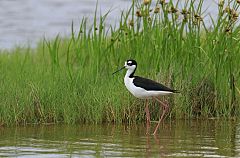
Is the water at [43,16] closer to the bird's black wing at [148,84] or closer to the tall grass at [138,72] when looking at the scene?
the tall grass at [138,72]

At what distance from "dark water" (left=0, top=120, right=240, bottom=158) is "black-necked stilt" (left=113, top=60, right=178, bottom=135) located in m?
0.34

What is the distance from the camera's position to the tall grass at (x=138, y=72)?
9406mm

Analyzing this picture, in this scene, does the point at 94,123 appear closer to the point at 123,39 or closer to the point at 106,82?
the point at 106,82

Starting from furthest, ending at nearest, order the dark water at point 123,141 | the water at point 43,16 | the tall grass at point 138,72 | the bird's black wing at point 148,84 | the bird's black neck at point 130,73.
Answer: the water at point 43,16 → the bird's black neck at point 130,73 → the tall grass at point 138,72 → the bird's black wing at point 148,84 → the dark water at point 123,141

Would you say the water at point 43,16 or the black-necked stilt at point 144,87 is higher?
the water at point 43,16

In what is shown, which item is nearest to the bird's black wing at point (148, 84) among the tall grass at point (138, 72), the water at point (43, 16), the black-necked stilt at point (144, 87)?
the black-necked stilt at point (144, 87)

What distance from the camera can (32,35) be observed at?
53.9ft

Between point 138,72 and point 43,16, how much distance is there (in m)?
8.96

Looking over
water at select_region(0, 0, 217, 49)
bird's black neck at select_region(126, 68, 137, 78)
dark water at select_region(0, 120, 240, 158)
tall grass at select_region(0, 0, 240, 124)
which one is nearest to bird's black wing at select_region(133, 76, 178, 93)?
bird's black neck at select_region(126, 68, 137, 78)

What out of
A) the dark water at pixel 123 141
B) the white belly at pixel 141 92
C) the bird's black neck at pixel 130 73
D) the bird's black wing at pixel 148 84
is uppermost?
the bird's black neck at pixel 130 73

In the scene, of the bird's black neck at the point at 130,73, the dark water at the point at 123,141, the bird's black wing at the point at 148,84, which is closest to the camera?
the dark water at the point at 123,141

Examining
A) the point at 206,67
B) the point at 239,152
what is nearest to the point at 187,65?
the point at 206,67

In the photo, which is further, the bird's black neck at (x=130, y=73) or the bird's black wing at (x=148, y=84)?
the bird's black neck at (x=130, y=73)

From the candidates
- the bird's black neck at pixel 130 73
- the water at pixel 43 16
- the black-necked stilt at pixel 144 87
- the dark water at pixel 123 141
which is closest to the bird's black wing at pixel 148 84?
the black-necked stilt at pixel 144 87
